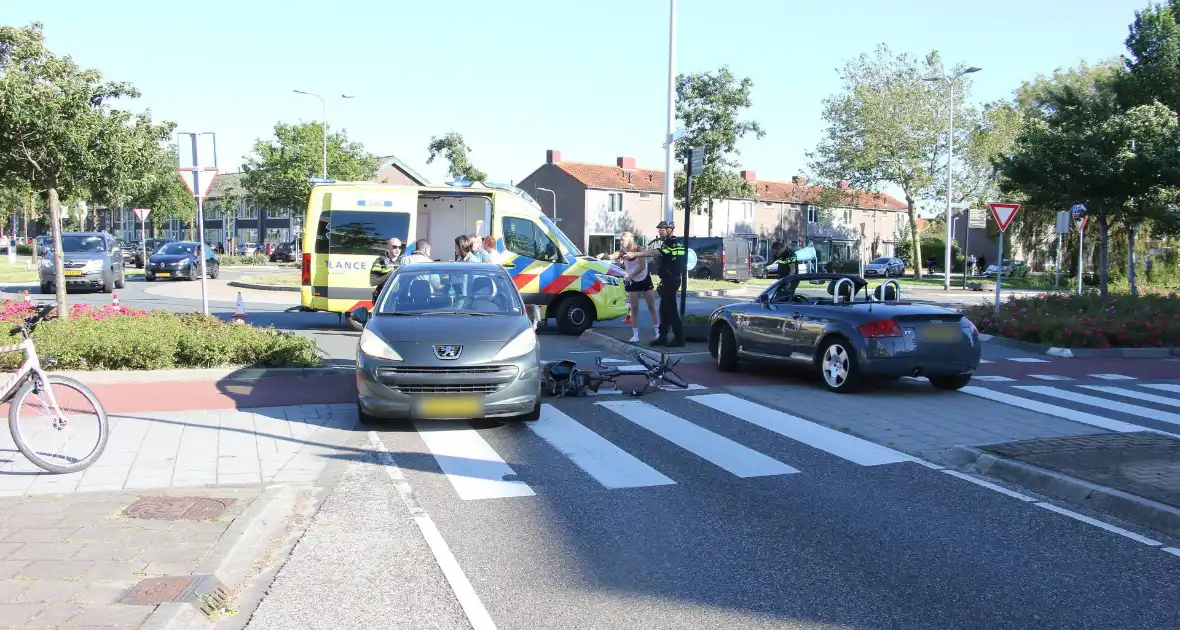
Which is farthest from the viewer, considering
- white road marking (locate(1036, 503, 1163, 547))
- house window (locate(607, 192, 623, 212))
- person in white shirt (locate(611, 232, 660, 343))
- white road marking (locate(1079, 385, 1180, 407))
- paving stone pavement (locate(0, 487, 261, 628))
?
house window (locate(607, 192, 623, 212))

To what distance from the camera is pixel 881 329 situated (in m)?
10.0

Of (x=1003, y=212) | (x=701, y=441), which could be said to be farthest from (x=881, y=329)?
(x=1003, y=212)

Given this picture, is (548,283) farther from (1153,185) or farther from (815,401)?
(1153,185)

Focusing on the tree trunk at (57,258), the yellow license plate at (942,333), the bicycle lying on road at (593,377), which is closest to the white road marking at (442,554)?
the bicycle lying on road at (593,377)

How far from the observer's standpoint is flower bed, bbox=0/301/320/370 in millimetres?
10961

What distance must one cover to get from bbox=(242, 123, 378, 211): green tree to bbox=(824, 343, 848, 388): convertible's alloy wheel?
142 ft

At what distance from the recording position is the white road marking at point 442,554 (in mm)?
4211

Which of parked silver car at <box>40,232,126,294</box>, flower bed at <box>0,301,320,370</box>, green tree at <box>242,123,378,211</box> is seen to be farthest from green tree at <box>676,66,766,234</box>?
flower bed at <box>0,301,320,370</box>

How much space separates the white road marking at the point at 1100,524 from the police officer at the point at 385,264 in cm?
1065

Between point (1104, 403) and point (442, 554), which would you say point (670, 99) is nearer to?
point (1104, 403)

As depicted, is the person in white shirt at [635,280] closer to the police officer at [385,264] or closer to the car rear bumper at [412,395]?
the police officer at [385,264]

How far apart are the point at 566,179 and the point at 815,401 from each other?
61.4 metres

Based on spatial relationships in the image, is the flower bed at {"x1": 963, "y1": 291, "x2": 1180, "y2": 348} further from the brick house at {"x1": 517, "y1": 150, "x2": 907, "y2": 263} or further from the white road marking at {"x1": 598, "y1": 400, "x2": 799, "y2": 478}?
the brick house at {"x1": 517, "y1": 150, "x2": 907, "y2": 263}

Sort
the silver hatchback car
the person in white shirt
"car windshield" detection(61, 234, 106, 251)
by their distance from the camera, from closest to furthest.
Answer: the silver hatchback car → the person in white shirt → "car windshield" detection(61, 234, 106, 251)
